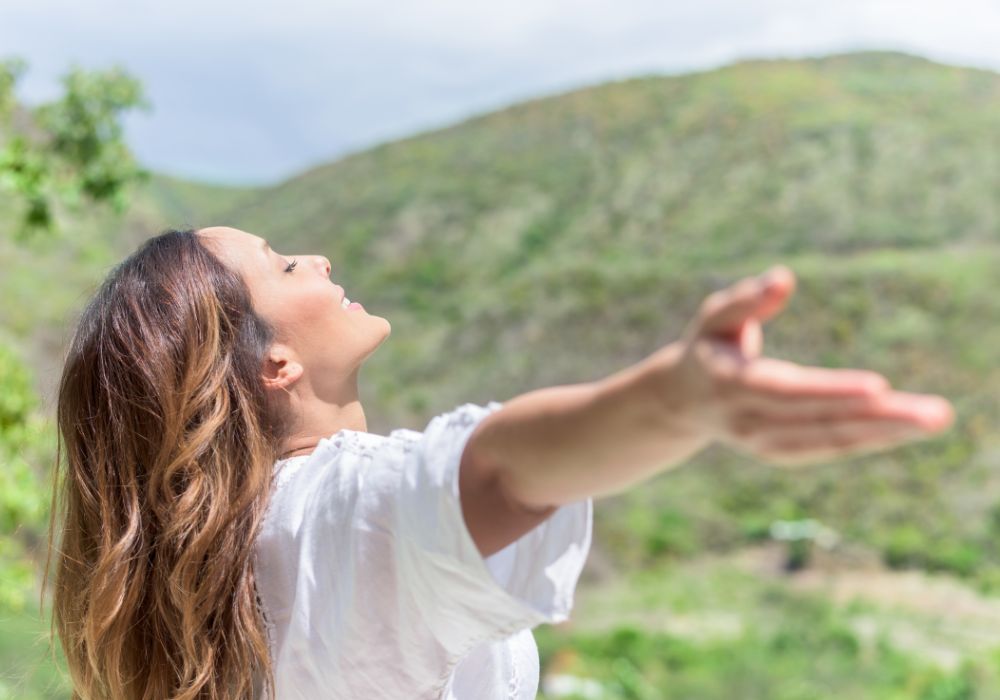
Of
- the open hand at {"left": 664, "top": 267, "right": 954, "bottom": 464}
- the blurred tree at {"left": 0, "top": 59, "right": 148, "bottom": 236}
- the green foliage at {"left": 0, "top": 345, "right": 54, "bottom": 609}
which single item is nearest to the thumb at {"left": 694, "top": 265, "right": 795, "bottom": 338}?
the open hand at {"left": 664, "top": 267, "right": 954, "bottom": 464}

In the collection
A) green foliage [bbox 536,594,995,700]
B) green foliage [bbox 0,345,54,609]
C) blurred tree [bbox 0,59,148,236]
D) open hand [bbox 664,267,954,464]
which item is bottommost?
green foliage [bbox 536,594,995,700]

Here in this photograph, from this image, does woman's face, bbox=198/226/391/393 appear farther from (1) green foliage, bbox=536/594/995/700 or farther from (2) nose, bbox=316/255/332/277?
(1) green foliage, bbox=536/594/995/700

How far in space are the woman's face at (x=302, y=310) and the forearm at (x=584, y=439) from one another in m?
0.40

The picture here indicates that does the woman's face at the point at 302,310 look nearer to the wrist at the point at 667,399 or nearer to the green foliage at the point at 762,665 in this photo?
the wrist at the point at 667,399

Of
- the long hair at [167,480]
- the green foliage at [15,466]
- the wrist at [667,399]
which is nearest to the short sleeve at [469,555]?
the wrist at [667,399]

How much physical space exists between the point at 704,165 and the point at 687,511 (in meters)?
11.8

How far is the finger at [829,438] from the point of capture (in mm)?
519

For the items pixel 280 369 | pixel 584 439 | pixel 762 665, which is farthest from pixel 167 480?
pixel 762 665

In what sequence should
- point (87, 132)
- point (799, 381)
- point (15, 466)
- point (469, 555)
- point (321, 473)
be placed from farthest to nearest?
point (87, 132), point (15, 466), point (321, 473), point (469, 555), point (799, 381)

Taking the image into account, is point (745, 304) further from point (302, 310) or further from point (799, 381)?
point (302, 310)

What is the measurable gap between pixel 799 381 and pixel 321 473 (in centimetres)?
46

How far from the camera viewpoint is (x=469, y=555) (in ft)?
2.25

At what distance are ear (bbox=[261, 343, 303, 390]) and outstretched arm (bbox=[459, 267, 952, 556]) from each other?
1.24ft

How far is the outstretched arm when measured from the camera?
53 cm
